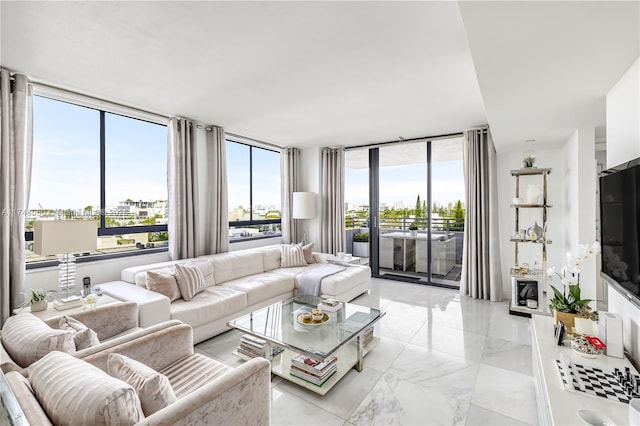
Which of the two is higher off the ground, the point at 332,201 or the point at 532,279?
the point at 332,201

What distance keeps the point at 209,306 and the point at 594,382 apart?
2.86 meters

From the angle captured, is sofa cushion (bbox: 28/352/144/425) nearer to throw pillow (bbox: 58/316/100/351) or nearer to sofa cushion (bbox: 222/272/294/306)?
throw pillow (bbox: 58/316/100/351)

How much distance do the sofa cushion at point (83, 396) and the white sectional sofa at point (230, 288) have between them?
1.46m

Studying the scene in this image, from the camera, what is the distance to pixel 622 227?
1602mm

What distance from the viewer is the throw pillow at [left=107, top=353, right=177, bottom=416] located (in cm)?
113

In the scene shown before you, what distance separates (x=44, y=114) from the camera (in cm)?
296

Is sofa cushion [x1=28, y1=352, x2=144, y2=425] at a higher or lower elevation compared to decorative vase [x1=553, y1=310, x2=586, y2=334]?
higher

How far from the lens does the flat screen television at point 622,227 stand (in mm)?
1445

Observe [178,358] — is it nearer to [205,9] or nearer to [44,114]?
[205,9]

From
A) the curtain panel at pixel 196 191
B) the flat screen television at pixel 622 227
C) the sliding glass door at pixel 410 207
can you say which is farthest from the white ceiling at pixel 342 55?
the sliding glass door at pixel 410 207

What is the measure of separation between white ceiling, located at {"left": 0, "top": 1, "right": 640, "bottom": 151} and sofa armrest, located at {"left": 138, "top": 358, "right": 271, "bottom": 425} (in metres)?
1.85

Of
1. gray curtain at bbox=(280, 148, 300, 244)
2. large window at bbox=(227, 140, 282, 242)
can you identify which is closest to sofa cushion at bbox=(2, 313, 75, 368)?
large window at bbox=(227, 140, 282, 242)

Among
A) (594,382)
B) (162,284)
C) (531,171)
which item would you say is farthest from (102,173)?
(531,171)

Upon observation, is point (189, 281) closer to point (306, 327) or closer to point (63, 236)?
point (63, 236)
